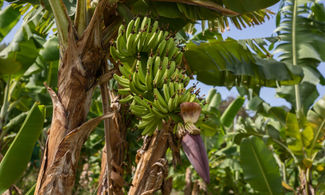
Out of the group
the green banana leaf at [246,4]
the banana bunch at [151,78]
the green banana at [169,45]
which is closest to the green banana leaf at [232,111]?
the green banana leaf at [246,4]

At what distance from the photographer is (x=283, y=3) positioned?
431 centimetres

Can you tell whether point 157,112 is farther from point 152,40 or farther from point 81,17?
point 81,17

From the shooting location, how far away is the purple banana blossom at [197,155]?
1026mm

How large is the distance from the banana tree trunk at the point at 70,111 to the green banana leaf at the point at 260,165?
179cm

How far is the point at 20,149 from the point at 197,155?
118 cm

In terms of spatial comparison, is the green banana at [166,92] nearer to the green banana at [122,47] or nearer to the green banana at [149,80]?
the green banana at [149,80]

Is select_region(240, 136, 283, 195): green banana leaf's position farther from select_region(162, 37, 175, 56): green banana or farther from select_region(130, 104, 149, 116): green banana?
select_region(130, 104, 149, 116): green banana

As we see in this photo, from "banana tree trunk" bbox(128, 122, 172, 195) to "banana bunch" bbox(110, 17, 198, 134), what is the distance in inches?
21.7

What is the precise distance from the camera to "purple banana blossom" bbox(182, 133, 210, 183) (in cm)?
103

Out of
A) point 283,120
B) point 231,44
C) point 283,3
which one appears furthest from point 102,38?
point 283,3

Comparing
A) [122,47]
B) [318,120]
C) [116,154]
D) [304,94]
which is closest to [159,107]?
[122,47]

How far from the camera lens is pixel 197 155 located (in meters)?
1.04

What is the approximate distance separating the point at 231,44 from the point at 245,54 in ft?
0.72

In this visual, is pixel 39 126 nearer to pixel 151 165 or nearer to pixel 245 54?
pixel 151 165
